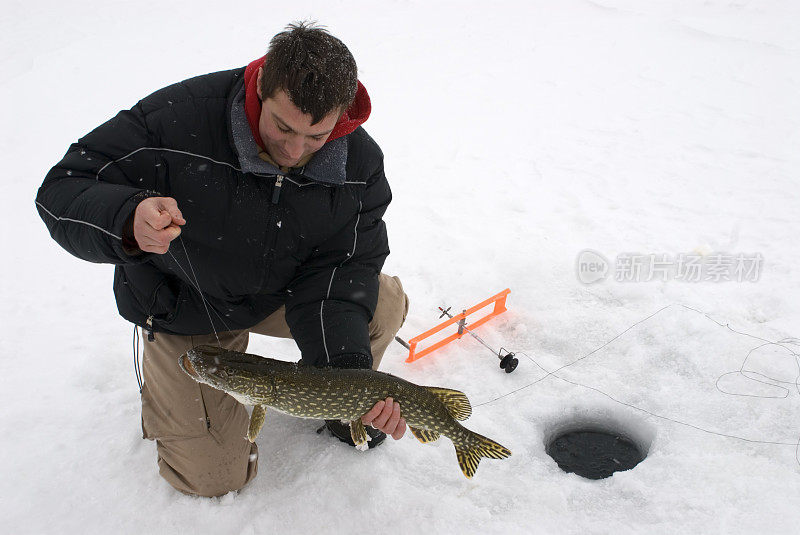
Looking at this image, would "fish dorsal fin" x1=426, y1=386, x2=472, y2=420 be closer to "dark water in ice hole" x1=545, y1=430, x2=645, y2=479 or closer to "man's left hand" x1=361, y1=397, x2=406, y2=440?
"man's left hand" x1=361, y1=397, x2=406, y2=440

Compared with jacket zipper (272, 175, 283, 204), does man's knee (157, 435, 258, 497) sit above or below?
below

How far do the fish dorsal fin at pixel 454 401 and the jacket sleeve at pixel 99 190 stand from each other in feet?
4.71

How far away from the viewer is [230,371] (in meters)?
2.43

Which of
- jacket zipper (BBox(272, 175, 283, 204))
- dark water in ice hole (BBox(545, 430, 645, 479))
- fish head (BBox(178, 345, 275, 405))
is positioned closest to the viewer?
fish head (BBox(178, 345, 275, 405))

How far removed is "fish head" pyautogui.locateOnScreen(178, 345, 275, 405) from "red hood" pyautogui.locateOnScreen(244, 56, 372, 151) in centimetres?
96

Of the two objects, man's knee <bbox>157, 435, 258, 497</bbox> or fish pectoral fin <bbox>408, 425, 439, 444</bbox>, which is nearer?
fish pectoral fin <bbox>408, 425, 439, 444</bbox>

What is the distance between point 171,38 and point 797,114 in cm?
986

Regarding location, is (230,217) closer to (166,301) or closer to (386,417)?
(166,301)

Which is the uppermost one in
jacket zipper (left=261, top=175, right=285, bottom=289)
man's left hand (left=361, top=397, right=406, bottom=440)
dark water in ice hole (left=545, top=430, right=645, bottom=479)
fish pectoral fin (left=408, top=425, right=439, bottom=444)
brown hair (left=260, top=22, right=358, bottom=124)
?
brown hair (left=260, top=22, right=358, bottom=124)

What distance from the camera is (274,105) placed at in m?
2.40

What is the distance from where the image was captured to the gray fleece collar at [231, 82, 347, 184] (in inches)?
104

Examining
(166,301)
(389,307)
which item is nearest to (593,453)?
(389,307)

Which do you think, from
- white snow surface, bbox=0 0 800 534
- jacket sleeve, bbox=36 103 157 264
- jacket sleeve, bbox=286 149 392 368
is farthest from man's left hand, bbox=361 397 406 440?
jacket sleeve, bbox=36 103 157 264

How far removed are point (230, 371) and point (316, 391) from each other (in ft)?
1.21
